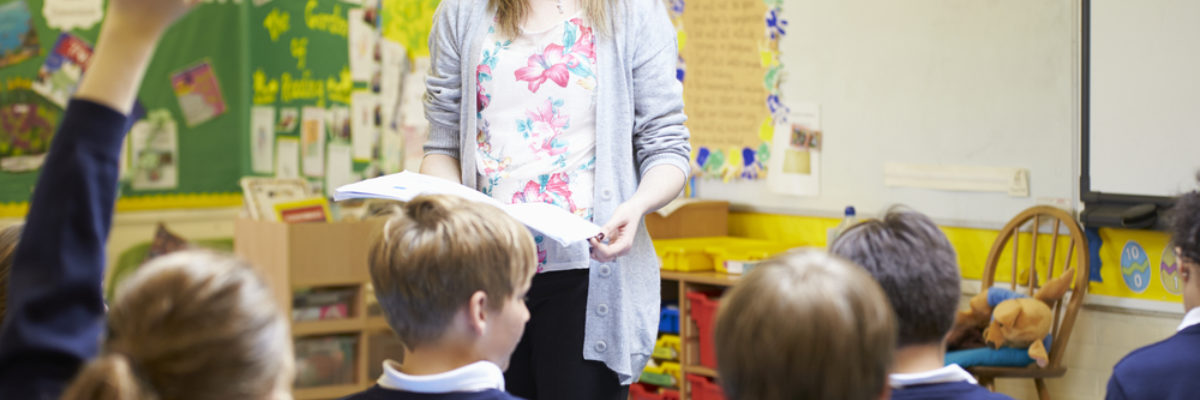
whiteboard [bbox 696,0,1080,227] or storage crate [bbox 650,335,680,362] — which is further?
storage crate [bbox 650,335,680,362]

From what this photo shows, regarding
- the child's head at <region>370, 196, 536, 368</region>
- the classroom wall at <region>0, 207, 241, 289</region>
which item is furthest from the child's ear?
→ the classroom wall at <region>0, 207, 241, 289</region>

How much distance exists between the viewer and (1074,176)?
3.29 m

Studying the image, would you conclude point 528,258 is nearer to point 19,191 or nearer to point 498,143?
point 498,143

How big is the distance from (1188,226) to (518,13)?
1.19 m

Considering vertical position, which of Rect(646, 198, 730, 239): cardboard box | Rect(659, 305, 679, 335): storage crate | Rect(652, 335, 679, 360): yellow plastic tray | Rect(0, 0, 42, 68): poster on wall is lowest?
Rect(652, 335, 679, 360): yellow plastic tray

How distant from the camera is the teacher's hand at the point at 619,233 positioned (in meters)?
1.75

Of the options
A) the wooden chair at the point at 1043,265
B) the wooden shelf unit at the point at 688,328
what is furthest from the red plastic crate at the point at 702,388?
the wooden chair at the point at 1043,265

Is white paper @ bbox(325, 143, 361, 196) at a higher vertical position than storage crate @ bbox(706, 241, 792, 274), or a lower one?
higher

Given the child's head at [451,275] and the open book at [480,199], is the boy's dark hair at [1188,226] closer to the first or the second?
the open book at [480,199]

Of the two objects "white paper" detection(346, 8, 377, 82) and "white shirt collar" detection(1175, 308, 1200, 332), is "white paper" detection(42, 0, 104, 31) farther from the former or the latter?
"white shirt collar" detection(1175, 308, 1200, 332)

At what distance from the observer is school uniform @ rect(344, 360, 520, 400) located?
1.42 metres

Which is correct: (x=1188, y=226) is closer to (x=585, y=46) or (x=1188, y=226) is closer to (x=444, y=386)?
(x=585, y=46)

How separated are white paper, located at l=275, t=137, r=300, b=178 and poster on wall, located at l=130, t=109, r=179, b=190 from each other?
1.44 ft

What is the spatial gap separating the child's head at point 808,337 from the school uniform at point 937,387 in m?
0.31
